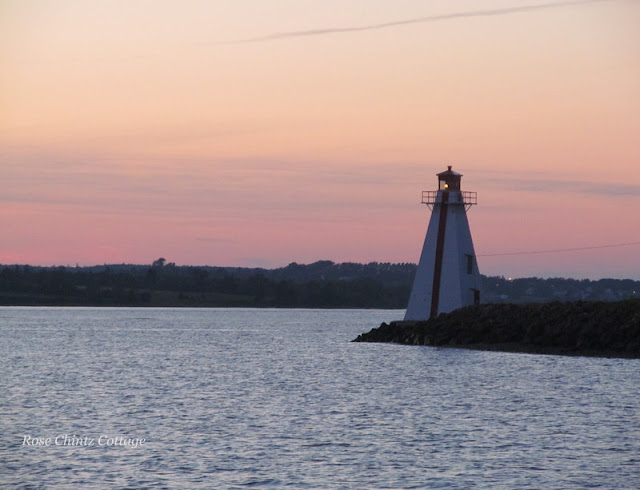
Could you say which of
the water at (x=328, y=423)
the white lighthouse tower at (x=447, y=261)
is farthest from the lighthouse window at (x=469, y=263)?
the water at (x=328, y=423)

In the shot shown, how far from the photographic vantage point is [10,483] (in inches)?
865

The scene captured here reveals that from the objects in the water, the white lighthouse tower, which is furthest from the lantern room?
the water

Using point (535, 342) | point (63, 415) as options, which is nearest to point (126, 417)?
point (63, 415)

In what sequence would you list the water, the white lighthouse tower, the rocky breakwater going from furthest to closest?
the white lighthouse tower < the rocky breakwater < the water

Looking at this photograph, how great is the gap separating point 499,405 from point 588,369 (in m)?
13.0

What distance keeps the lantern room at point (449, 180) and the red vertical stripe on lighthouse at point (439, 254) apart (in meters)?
1.42

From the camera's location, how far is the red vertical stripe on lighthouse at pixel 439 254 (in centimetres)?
6400

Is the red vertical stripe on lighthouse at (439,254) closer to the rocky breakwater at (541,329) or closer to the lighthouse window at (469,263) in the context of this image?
the rocky breakwater at (541,329)

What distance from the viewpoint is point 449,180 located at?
66812mm

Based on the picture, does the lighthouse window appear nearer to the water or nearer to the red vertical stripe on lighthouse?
the red vertical stripe on lighthouse

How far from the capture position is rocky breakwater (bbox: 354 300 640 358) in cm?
5359

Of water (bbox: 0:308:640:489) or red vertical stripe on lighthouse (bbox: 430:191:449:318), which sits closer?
water (bbox: 0:308:640:489)

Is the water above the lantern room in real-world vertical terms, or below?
below

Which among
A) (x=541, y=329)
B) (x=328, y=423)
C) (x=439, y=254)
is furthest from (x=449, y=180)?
(x=328, y=423)
